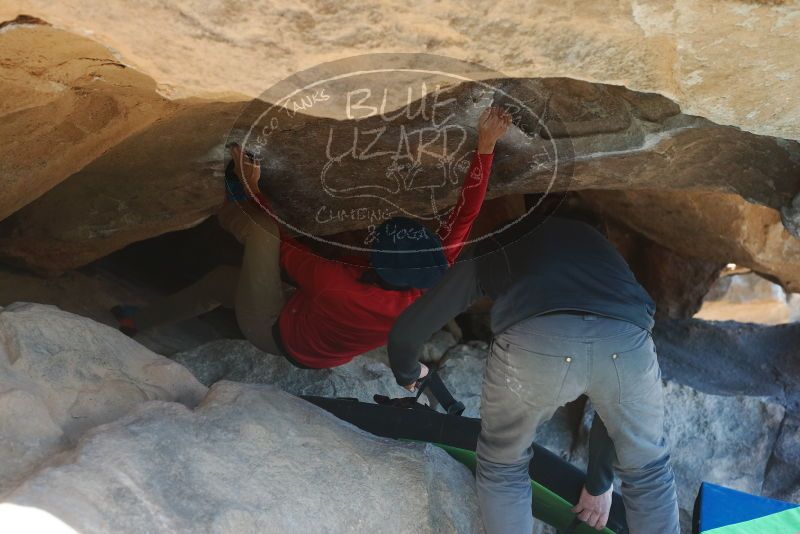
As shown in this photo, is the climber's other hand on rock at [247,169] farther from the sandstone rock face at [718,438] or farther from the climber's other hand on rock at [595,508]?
the sandstone rock face at [718,438]

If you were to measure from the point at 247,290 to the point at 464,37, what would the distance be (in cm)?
140

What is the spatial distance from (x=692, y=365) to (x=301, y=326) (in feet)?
6.22

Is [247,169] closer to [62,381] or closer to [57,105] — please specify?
[57,105]

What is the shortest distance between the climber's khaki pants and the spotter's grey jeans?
975mm

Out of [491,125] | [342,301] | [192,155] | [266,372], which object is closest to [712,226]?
[491,125]

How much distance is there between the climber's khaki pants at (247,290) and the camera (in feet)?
8.23

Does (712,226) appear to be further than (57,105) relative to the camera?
Yes

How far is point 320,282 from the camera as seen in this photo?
239cm

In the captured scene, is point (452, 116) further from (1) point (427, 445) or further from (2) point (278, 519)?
(2) point (278, 519)

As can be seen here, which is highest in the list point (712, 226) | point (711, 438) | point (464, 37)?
point (464, 37)

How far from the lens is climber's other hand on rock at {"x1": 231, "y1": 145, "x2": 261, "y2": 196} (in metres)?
2.46

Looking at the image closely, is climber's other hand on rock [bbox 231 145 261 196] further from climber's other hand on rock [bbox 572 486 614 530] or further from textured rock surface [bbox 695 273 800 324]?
textured rock surface [bbox 695 273 800 324]

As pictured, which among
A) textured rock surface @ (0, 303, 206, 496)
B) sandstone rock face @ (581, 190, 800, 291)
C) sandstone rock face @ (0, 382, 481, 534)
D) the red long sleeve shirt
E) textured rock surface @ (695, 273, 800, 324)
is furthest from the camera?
textured rock surface @ (695, 273, 800, 324)

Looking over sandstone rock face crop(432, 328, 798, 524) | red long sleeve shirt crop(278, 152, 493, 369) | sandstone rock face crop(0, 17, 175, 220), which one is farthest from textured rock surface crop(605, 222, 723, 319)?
sandstone rock face crop(0, 17, 175, 220)
